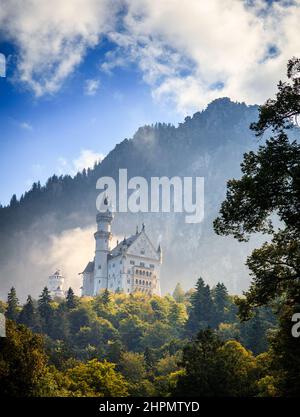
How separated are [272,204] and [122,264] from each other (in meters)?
137

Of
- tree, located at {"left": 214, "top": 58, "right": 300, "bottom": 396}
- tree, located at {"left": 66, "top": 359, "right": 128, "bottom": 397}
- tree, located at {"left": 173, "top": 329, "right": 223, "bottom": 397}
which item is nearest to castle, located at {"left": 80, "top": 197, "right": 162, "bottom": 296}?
tree, located at {"left": 66, "top": 359, "right": 128, "bottom": 397}

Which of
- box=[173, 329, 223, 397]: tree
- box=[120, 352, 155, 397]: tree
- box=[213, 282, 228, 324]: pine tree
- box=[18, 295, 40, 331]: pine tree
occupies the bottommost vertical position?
box=[120, 352, 155, 397]: tree

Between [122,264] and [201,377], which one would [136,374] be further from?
[122,264]

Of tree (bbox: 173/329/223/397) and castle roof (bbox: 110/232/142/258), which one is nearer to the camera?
tree (bbox: 173/329/223/397)

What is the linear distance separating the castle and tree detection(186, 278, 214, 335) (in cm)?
6366

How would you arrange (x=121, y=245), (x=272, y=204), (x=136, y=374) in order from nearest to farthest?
1. (x=272, y=204)
2. (x=136, y=374)
3. (x=121, y=245)

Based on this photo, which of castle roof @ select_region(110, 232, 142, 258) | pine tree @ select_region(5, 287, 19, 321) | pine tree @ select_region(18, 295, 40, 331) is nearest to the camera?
pine tree @ select_region(18, 295, 40, 331)

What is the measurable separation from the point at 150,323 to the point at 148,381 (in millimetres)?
37878

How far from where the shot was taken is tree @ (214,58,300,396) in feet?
62.2

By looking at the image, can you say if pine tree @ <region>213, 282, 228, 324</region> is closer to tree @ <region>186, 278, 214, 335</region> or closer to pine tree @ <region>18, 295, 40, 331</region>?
tree @ <region>186, 278, 214, 335</region>

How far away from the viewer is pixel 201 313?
87.8m

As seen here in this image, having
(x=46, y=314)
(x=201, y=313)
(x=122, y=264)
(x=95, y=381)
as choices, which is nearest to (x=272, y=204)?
(x=95, y=381)

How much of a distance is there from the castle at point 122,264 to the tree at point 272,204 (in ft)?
436
